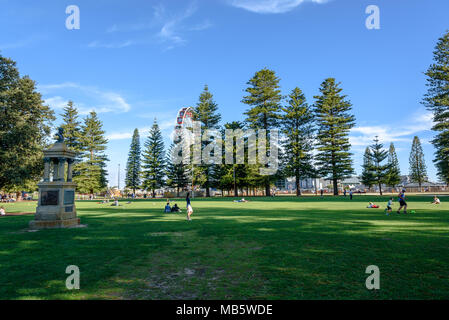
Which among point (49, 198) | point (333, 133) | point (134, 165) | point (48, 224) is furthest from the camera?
point (134, 165)

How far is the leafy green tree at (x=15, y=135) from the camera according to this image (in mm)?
27000

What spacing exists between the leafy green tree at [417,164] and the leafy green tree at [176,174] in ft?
266

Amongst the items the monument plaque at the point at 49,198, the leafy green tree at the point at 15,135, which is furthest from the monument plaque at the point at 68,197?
the leafy green tree at the point at 15,135

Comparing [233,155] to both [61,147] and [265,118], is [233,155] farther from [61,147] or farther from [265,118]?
[61,147]

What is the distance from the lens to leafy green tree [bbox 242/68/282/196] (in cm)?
5619

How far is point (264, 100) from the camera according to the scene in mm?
56844

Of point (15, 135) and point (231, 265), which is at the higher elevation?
point (15, 135)

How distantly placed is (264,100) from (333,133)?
16.3 m

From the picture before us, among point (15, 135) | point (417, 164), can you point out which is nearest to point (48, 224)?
point (15, 135)

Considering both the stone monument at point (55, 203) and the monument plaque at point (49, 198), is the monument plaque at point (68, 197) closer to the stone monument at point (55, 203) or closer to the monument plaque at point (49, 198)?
the stone monument at point (55, 203)

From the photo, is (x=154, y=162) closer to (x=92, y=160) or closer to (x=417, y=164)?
(x=92, y=160)
